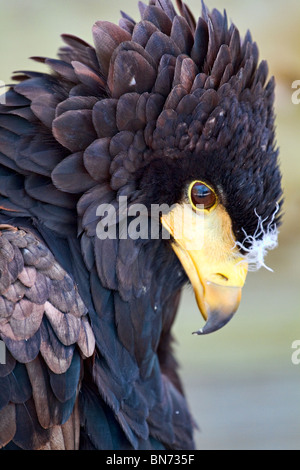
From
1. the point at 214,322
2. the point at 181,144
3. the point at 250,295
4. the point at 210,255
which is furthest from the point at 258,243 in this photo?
the point at 250,295

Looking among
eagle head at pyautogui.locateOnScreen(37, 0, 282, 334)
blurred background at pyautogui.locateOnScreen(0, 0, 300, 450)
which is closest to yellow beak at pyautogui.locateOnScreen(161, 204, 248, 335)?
eagle head at pyautogui.locateOnScreen(37, 0, 282, 334)

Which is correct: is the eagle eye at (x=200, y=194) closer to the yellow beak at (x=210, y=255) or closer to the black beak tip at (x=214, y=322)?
the yellow beak at (x=210, y=255)

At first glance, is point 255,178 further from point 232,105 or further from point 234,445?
point 234,445

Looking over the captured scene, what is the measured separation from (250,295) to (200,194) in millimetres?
3267

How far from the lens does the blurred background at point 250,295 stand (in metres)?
4.53

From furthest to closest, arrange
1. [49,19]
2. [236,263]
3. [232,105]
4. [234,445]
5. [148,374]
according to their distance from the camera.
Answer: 1. [49,19]
2. [234,445]
3. [148,374]
4. [236,263]
5. [232,105]

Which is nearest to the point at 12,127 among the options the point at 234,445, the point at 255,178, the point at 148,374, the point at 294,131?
the point at 255,178

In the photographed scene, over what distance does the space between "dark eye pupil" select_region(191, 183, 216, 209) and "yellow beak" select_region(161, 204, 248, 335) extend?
0.04m

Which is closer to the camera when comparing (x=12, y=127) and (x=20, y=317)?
(x=20, y=317)

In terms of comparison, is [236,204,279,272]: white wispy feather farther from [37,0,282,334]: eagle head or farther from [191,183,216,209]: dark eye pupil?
[191,183,216,209]: dark eye pupil

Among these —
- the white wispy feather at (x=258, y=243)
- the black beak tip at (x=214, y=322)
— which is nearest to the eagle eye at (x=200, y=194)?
the white wispy feather at (x=258, y=243)

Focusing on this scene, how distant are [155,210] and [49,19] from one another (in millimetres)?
3386

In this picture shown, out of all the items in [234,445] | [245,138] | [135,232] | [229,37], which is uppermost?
[229,37]

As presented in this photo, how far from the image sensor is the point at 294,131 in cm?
548
